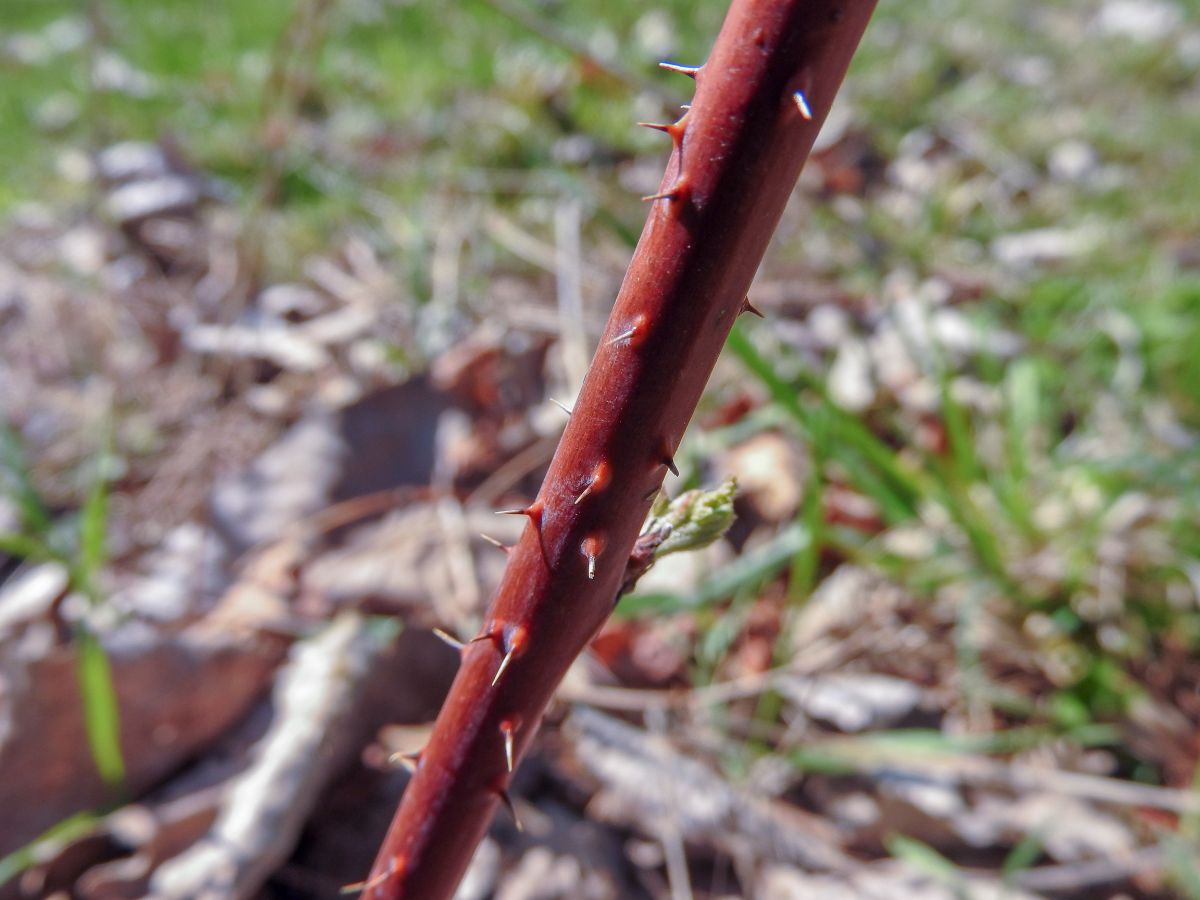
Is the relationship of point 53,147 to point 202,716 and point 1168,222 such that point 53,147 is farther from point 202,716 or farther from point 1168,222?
point 1168,222

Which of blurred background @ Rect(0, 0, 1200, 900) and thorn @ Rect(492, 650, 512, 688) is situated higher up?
thorn @ Rect(492, 650, 512, 688)

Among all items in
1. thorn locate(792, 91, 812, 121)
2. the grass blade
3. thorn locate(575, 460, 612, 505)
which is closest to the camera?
thorn locate(792, 91, 812, 121)

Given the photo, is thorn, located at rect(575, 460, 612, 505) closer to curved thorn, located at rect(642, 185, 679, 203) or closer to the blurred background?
curved thorn, located at rect(642, 185, 679, 203)

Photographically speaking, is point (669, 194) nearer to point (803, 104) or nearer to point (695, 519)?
point (803, 104)

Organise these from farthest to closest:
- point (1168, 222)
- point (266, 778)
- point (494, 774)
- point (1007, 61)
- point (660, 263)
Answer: point (1007, 61), point (1168, 222), point (266, 778), point (494, 774), point (660, 263)

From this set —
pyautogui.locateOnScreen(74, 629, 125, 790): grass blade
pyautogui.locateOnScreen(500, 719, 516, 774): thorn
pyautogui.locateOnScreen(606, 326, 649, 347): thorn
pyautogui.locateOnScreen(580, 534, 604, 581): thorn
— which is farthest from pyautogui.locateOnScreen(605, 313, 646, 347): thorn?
pyautogui.locateOnScreen(74, 629, 125, 790): grass blade

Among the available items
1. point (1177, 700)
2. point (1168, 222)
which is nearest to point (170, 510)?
point (1177, 700)

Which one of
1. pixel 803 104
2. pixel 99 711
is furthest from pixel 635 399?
pixel 99 711
